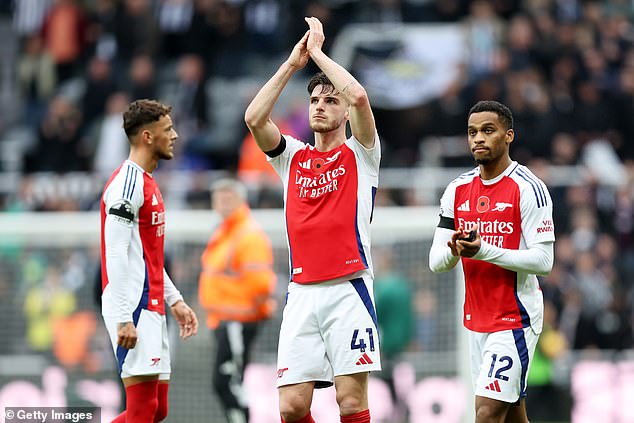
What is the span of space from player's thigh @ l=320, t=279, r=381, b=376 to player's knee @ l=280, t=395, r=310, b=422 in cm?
27

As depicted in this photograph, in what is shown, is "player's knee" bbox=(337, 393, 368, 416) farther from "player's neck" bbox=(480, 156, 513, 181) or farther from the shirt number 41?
"player's neck" bbox=(480, 156, 513, 181)

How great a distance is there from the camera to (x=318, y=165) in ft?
25.0

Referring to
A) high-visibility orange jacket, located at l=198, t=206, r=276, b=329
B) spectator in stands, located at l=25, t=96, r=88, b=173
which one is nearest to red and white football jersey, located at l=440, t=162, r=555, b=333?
high-visibility orange jacket, located at l=198, t=206, r=276, b=329

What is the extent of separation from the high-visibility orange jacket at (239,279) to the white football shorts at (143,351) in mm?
3351

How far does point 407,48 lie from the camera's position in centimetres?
1733

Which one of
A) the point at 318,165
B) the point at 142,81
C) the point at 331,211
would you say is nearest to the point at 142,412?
the point at 331,211

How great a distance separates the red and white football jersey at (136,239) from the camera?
7.51 m

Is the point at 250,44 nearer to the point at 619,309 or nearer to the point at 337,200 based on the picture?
the point at 619,309

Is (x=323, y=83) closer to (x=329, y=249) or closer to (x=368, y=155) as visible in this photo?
(x=368, y=155)

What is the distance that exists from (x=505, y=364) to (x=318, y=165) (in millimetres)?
1669

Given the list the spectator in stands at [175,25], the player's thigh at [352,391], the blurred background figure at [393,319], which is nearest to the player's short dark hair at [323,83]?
the player's thigh at [352,391]

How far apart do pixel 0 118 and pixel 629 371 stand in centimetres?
1099

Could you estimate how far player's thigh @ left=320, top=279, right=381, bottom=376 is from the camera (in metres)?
7.32

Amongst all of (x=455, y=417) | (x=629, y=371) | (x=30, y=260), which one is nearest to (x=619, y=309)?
(x=629, y=371)
